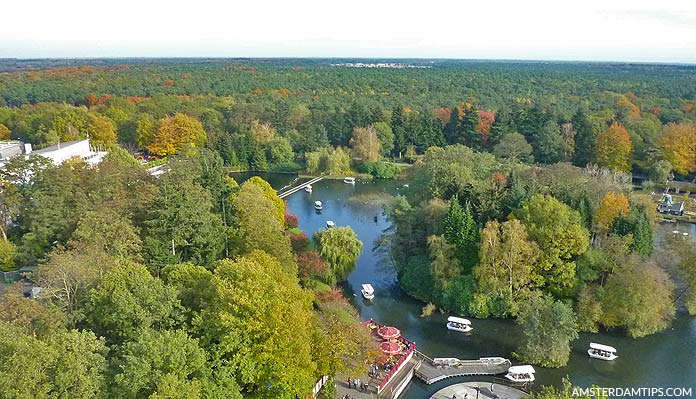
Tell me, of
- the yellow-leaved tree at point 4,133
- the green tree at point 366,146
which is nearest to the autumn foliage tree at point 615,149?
the green tree at point 366,146

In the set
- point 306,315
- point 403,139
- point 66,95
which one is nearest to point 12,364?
point 306,315

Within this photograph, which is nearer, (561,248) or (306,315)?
(306,315)

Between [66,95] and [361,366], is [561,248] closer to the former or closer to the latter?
[361,366]

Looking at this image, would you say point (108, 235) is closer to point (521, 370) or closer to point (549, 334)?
point (521, 370)

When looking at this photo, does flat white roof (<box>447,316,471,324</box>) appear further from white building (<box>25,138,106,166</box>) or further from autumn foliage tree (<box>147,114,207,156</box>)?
autumn foliage tree (<box>147,114,207,156</box>)

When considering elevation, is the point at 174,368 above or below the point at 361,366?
above

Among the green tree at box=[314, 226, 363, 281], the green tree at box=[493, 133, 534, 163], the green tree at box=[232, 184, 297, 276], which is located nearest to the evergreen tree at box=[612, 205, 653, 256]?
the green tree at box=[314, 226, 363, 281]

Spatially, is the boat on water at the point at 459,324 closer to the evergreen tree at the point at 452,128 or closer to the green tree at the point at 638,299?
the green tree at the point at 638,299

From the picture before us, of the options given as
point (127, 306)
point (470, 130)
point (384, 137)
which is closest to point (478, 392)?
point (127, 306)
